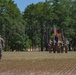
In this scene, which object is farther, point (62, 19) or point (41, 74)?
point (62, 19)

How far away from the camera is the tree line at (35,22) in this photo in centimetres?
8544

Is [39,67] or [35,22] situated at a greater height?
[35,22]

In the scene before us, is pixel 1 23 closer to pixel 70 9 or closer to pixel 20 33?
pixel 20 33

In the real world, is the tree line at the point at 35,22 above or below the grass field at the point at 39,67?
above

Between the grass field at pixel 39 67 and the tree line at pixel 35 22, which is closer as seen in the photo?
the grass field at pixel 39 67

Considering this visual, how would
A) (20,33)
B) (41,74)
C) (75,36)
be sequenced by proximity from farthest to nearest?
(75,36) → (20,33) → (41,74)

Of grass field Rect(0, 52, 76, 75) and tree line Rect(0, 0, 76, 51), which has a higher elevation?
tree line Rect(0, 0, 76, 51)

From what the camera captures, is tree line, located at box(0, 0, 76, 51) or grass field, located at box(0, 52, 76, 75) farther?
tree line, located at box(0, 0, 76, 51)

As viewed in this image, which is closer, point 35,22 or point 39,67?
point 39,67

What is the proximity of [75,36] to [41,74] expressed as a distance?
7946cm

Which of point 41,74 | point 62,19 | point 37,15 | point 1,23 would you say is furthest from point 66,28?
point 41,74

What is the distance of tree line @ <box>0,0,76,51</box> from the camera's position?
8544 cm

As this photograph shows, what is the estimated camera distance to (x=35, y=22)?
95688 mm

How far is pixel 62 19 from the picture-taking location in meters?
90.3
